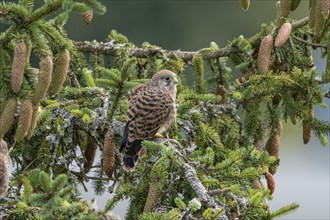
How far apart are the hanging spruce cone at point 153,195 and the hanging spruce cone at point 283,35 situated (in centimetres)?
144

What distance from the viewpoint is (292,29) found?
550 cm

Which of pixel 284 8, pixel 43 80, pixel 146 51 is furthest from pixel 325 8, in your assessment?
pixel 146 51

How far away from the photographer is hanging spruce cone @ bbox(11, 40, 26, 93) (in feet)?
10.6

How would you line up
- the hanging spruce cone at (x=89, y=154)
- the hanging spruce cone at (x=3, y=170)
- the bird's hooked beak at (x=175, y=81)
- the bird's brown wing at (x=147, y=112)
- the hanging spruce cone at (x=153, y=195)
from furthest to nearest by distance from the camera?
the bird's hooked beak at (x=175, y=81), the hanging spruce cone at (x=89, y=154), the bird's brown wing at (x=147, y=112), the hanging spruce cone at (x=153, y=195), the hanging spruce cone at (x=3, y=170)

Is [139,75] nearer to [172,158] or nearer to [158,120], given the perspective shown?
[158,120]

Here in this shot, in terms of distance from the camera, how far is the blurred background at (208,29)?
19.4 m

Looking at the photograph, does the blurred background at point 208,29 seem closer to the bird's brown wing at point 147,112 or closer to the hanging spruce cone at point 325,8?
the bird's brown wing at point 147,112

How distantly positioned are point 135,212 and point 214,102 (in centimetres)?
118

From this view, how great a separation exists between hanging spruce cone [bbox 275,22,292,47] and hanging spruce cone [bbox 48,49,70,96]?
1855 mm

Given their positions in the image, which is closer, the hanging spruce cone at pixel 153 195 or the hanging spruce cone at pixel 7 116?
the hanging spruce cone at pixel 7 116

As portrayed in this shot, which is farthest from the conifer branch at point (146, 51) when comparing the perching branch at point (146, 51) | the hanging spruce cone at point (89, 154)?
the hanging spruce cone at point (89, 154)

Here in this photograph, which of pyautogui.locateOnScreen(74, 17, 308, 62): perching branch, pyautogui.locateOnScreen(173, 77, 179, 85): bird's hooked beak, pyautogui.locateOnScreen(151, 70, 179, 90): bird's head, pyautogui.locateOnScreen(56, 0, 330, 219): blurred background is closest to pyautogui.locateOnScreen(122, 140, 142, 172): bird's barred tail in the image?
pyautogui.locateOnScreen(151, 70, 179, 90): bird's head

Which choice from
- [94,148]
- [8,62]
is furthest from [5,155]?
[94,148]

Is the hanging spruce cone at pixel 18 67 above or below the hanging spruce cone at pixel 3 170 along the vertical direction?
above
